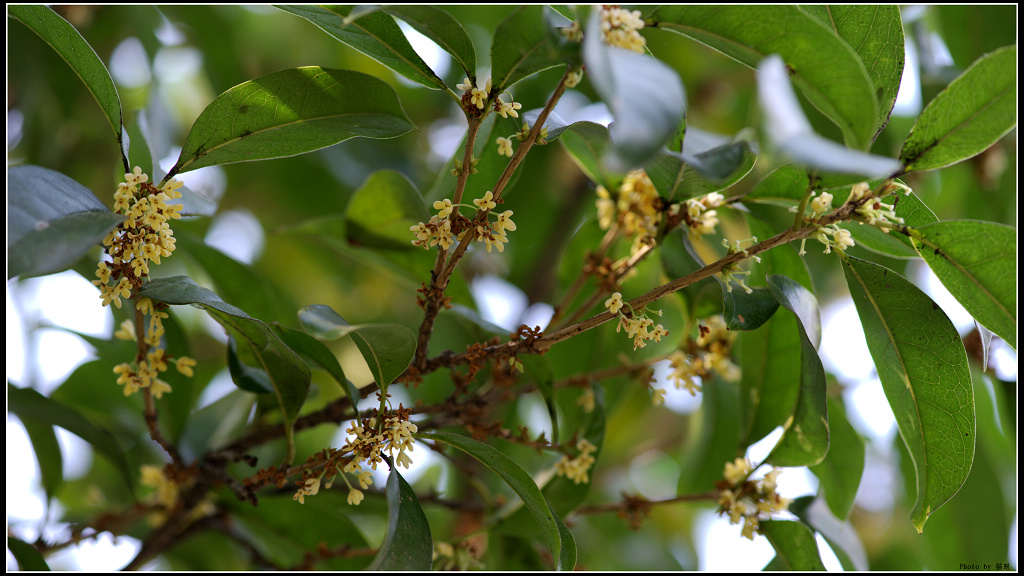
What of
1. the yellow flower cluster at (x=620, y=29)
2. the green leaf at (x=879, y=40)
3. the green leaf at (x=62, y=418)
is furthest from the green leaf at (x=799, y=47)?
the green leaf at (x=62, y=418)

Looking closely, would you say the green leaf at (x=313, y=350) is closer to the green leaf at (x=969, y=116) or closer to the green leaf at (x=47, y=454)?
the green leaf at (x=47, y=454)

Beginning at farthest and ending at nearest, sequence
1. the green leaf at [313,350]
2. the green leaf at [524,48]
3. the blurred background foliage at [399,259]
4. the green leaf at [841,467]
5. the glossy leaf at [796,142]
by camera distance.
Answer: the blurred background foliage at [399,259] < the green leaf at [841,467] < the green leaf at [313,350] < the green leaf at [524,48] < the glossy leaf at [796,142]

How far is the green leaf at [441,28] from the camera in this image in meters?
0.86

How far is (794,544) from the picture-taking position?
1.25 m

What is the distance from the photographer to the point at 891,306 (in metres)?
1.01

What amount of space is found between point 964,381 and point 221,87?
7.06 ft

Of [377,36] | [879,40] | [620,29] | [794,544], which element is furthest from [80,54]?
[794,544]

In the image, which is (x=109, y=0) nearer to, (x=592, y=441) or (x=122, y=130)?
(x=122, y=130)

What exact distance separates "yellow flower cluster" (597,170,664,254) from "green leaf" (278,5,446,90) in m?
0.41

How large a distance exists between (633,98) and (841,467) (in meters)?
1.05

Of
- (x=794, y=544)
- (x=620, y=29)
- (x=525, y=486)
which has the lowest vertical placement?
(x=794, y=544)

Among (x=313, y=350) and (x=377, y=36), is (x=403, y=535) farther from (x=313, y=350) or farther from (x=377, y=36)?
(x=377, y=36)

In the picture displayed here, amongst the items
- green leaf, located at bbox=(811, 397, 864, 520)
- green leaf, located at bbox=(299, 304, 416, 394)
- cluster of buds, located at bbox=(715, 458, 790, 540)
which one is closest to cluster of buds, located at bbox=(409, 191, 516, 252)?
green leaf, located at bbox=(299, 304, 416, 394)

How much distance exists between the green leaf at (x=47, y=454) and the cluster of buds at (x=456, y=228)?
1.11 m
